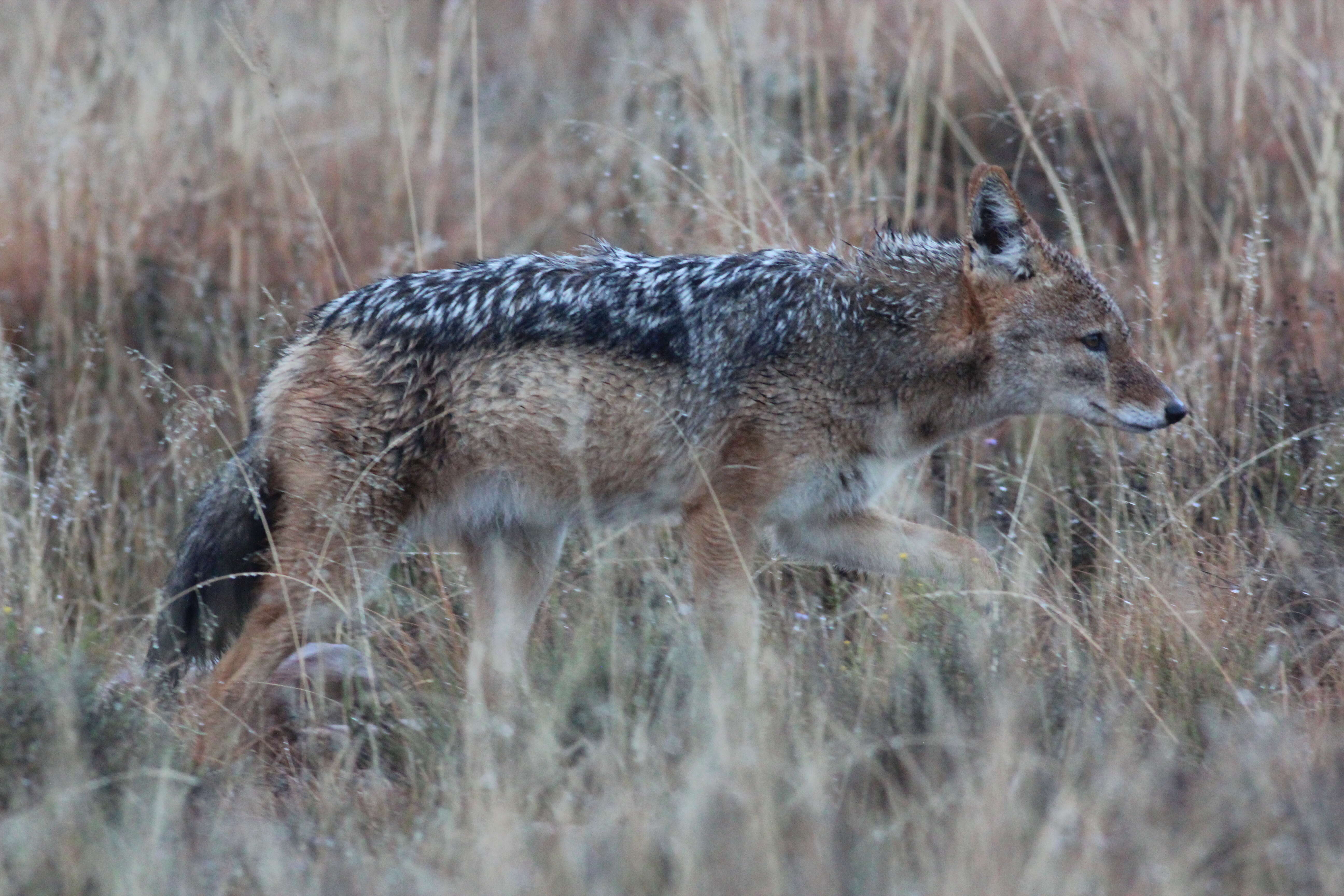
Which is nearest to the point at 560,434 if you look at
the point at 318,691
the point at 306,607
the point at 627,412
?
the point at 627,412

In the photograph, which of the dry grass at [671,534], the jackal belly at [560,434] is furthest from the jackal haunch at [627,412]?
the dry grass at [671,534]

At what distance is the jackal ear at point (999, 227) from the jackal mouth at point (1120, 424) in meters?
0.51

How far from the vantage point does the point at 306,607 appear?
15.4ft

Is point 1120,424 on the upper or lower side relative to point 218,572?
upper

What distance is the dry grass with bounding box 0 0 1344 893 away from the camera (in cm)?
328

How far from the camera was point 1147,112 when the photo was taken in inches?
336

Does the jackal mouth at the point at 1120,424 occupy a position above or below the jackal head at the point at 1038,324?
below

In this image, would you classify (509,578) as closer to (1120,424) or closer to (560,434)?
(560,434)

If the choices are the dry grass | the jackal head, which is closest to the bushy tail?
the dry grass

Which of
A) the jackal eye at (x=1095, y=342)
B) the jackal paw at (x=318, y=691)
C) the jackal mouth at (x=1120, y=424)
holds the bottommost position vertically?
the jackal paw at (x=318, y=691)

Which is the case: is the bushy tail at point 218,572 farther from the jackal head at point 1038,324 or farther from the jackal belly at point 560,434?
the jackal head at point 1038,324

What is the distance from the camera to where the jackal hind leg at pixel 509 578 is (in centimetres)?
501

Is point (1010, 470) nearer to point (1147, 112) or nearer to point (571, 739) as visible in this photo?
point (571, 739)

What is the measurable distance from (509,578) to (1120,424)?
2.17 meters
